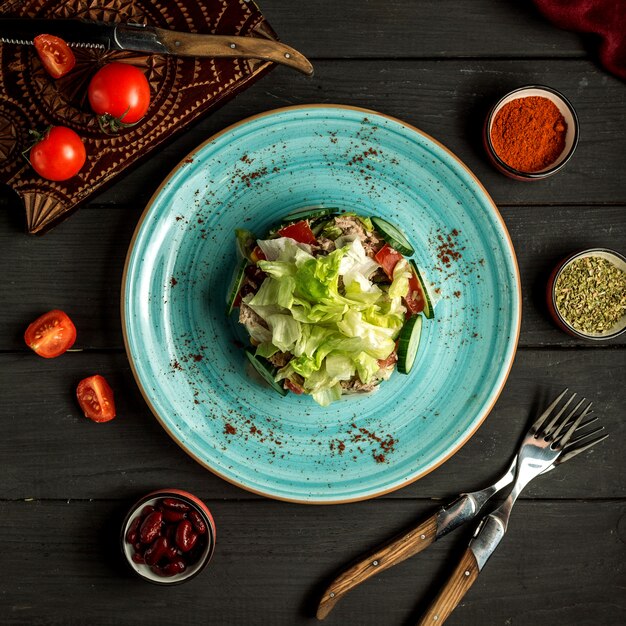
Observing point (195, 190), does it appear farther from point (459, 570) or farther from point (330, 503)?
point (459, 570)

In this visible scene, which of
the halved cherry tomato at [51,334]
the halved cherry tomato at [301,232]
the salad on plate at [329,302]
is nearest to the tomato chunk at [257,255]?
the salad on plate at [329,302]

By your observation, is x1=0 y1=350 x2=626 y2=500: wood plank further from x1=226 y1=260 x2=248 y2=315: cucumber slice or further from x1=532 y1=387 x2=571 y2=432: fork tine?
x1=226 y1=260 x2=248 y2=315: cucumber slice

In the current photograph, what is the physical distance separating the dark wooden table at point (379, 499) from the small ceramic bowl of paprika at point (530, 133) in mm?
98

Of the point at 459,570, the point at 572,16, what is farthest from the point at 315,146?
the point at 459,570

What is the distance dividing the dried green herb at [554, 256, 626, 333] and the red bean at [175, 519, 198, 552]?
67.5 inches

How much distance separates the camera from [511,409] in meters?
2.46

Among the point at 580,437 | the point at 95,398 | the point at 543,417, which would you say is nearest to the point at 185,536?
the point at 95,398

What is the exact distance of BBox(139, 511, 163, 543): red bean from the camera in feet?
7.41

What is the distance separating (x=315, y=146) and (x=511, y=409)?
1.35m

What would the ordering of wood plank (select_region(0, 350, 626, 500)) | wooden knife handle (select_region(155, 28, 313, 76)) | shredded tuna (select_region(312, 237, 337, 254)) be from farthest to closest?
1. wood plank (select_region(0, 350, 626, 500))
2. wooden knife handle (select_region(155, 28, 313, 76))
3. shredded tuna (select_region(312, 237, 337, 254))

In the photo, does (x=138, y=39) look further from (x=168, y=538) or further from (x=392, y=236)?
(x=168, y=538)

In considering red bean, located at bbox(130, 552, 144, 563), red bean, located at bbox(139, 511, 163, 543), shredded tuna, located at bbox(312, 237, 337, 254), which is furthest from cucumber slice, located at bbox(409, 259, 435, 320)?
red bean, located at bbox(130, 552, 144, 563)

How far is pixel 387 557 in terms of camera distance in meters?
2.39

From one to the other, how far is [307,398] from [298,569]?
2.44 feet
